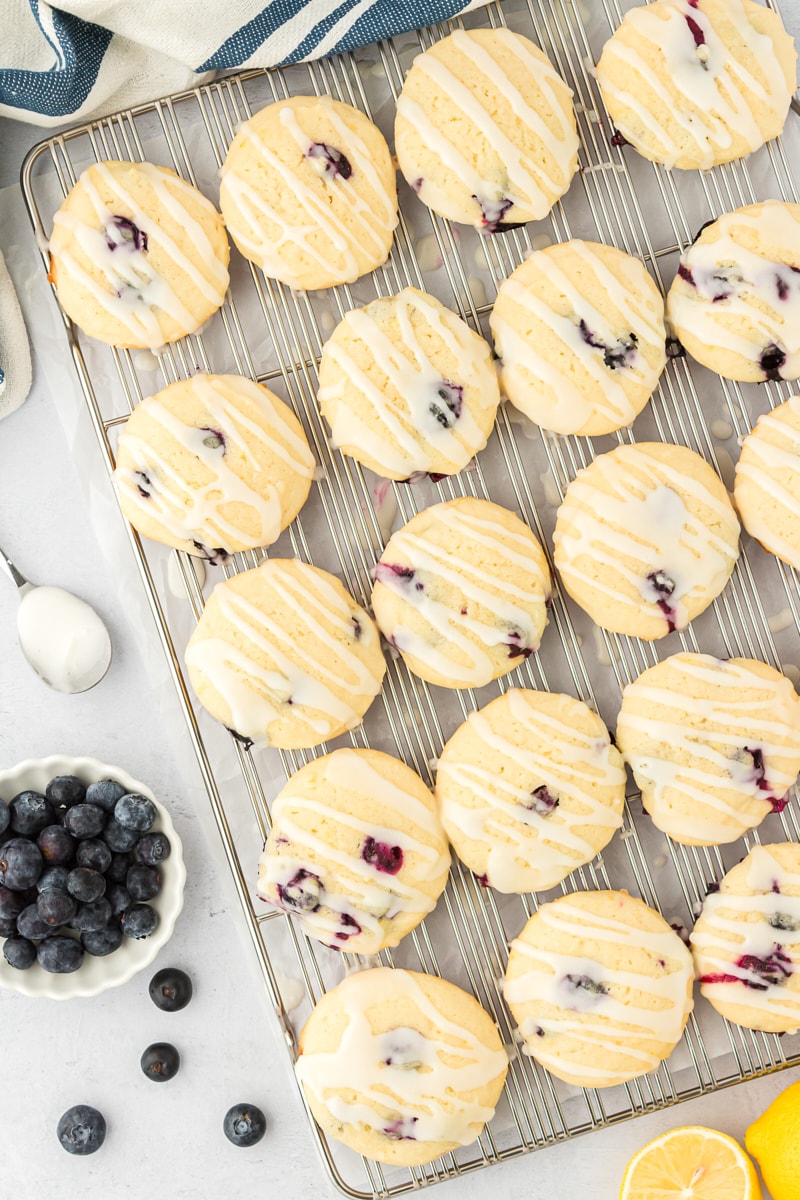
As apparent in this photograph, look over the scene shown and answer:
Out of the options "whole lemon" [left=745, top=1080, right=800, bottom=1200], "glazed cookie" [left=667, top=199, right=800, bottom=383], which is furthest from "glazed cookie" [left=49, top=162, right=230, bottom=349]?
"whole lemon" [left=745, top=1080, right=800, bottom=1200]

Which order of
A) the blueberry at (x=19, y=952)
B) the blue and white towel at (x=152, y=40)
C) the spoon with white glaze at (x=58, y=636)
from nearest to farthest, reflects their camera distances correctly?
the blue and white towel at (x=152, y=40) → the blueberry at (x=19, y=952) → the spoon with white glaze at (x=58, y=636)

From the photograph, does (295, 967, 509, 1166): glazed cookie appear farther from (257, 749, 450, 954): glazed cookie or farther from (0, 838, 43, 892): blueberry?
(0, 838, 43, 892): blueberry

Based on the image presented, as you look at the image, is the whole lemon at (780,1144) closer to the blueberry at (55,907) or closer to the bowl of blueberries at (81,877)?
the bowl of blueberries at (81,877)

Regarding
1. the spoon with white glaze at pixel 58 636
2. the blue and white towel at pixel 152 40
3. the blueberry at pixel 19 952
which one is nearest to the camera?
the blue and white towel at pixel 152 40

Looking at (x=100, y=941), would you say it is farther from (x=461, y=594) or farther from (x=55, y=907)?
(x=461, y=594)

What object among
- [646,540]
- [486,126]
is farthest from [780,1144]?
[486,126]

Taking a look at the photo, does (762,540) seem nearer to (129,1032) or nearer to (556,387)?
(556,387)

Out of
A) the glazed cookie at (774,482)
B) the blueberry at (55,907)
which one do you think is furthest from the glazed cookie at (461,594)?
the blueberry at (55,907)

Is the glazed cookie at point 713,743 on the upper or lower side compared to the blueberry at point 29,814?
lower
